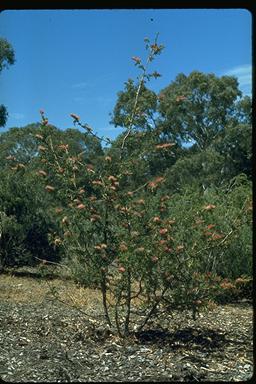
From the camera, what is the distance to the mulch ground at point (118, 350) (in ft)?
17.6

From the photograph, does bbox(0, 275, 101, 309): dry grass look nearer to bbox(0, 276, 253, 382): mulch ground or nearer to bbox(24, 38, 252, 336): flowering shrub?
bbox(0, 276, 253, 382): mulch ground

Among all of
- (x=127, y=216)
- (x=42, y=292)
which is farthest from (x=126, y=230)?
(x=42, y=292)

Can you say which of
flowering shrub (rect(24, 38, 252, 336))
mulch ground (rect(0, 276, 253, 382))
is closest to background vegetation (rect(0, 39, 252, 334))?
flowering shrub (rect(24, 38, 252, 336))

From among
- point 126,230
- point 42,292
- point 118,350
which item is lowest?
point 118,350

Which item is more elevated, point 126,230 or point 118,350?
point 126,230

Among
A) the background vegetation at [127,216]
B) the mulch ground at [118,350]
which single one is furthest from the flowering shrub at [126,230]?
the mulch ground at [118,350]

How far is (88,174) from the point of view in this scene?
6488mm

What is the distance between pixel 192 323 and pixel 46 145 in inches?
112

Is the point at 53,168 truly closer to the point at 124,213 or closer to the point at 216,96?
the point at 124,213

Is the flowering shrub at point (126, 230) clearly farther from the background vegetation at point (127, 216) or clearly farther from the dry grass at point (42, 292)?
the dry grass at point (42, 292)

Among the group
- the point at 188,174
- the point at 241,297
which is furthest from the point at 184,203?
the point at 188,174

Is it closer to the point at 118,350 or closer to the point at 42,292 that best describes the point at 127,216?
the point at 118,350

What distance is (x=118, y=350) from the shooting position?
6184 mm

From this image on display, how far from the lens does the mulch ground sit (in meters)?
5.38
